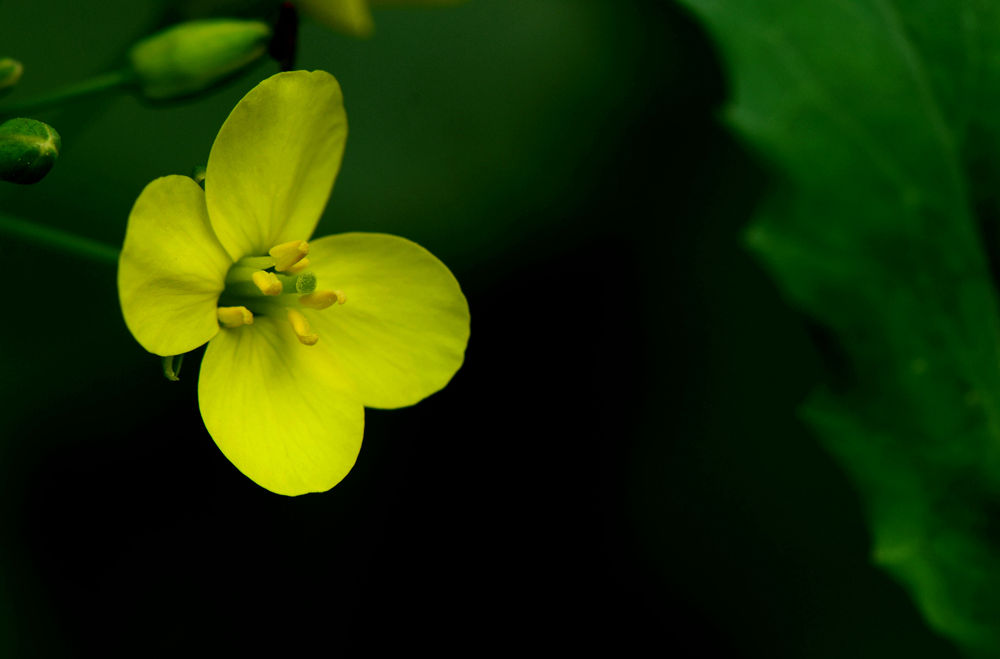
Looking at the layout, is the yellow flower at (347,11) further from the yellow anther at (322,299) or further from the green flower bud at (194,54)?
the yellow anther at (322,299)

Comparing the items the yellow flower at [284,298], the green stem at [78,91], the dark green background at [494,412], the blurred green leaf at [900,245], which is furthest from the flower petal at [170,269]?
the dark green background at [494,412]

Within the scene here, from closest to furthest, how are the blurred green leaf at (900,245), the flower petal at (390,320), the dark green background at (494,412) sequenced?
the flower petal at (390,320)
the blurred green leaf at (900,245)
the dark green background at (494,412)

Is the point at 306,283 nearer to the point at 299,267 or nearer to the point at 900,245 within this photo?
the point at 299,267

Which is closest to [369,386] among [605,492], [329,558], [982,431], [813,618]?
[982,431]

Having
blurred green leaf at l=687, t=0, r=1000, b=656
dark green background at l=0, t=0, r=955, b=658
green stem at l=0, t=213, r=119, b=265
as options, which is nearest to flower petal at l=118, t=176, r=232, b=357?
green stem at l=0, t=213, r=119, b=265

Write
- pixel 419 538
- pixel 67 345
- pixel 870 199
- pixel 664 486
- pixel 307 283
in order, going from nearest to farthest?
pixel 307 283 → pixel 870 199 → pixel 67 345 → pixel 419 538 → pixel 664 486

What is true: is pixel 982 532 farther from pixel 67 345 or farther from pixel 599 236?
A: pixel 67 345

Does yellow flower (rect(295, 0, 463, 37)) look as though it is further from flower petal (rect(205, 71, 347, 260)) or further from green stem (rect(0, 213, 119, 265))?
green stem (rect(0, 213, 119, 265))
